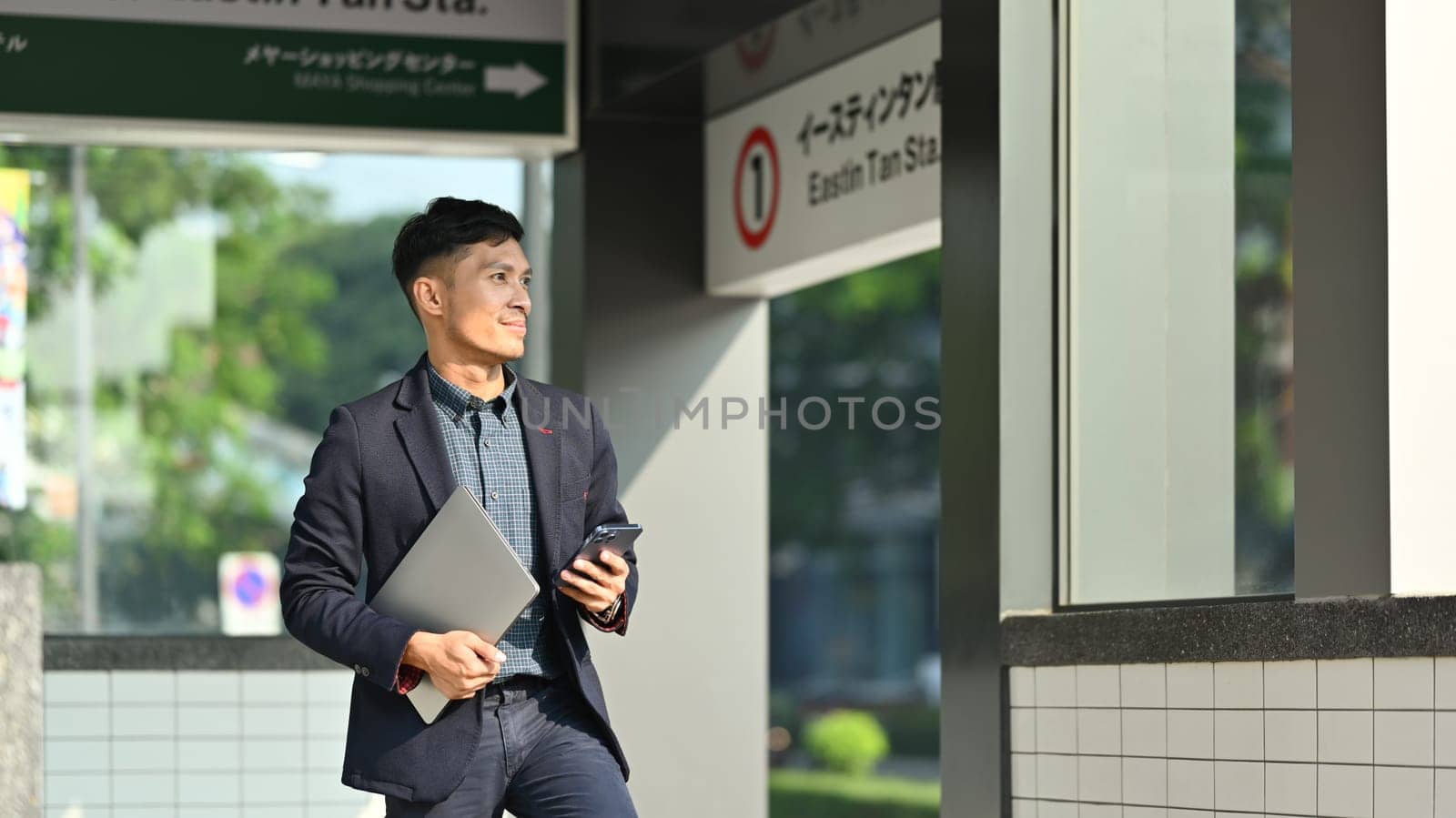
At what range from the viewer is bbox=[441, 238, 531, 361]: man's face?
462 centimetres

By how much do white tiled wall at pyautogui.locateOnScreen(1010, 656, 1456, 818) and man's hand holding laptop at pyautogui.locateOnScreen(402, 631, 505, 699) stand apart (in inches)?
65.1

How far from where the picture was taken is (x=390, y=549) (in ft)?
14.7

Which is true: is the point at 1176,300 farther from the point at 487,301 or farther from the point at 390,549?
the point at 390,549

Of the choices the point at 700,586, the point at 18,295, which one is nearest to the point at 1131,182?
the point at 700,586

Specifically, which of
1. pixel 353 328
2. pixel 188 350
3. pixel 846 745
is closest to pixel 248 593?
pixel 188 350

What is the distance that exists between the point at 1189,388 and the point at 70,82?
15.1ft

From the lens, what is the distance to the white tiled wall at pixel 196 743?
9.45m

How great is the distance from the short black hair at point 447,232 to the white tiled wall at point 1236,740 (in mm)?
1801

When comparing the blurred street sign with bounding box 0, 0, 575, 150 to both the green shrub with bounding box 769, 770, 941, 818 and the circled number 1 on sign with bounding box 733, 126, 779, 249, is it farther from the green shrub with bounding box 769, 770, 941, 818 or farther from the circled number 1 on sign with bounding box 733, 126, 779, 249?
the green shrub with bounding box 769, 770, 941, 818

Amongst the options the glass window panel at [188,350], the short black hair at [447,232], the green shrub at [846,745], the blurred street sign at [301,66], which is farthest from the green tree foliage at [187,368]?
the green shrub at [846,745]

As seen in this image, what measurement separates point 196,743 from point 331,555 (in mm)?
5404

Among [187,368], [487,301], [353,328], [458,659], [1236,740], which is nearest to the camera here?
[458,659]

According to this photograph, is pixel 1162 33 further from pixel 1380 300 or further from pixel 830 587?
pixel 830 587

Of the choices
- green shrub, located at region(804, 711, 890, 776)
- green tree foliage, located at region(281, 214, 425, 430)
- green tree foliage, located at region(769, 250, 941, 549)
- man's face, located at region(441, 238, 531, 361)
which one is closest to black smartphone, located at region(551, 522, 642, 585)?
man's face, located at region(441, 238, 531, 361)
